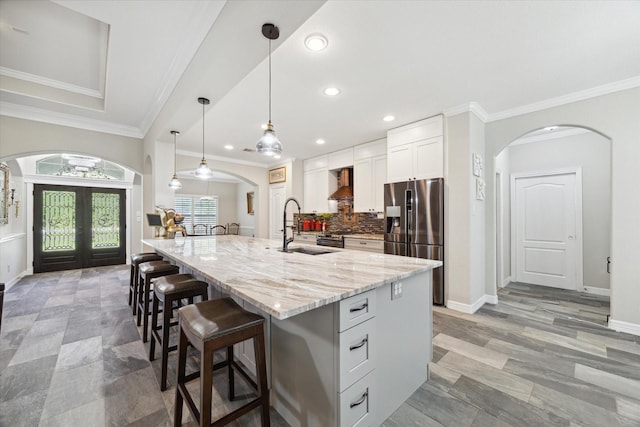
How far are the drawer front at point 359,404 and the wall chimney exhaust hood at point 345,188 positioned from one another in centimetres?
403

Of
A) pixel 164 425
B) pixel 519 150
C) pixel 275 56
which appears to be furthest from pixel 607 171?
pixel 164 425

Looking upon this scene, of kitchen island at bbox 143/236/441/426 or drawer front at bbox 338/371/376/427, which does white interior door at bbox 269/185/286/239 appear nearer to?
kitchen island at bbox 143/236/441/426

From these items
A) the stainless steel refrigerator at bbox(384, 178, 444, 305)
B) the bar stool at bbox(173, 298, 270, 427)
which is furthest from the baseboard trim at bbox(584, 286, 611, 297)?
the bar stool at bbox(173, 298, 270, 427)

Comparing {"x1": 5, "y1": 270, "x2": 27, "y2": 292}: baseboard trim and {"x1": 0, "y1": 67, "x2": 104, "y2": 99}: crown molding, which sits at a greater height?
{"x1": 0, "y1": 67, "x2": 104, "y2": 99}: crown molding

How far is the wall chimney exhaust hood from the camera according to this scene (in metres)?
5.24

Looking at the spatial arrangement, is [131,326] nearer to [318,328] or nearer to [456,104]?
[318,328]

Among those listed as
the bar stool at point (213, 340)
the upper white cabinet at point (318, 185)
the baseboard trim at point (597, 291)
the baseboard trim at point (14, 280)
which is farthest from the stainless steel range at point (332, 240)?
the baseboard trim at point (14, 280)

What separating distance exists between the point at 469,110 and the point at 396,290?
2.70 meters

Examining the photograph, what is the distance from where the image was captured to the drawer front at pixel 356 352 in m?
1.23

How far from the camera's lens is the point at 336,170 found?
18.5 ft

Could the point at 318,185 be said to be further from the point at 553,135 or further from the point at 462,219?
the point at 553,135

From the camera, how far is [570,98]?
9.65 ft

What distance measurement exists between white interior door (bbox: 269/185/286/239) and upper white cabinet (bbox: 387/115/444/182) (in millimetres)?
3125

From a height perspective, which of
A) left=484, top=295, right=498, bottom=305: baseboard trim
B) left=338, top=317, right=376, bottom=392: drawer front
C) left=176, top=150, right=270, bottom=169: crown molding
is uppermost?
left=176, top=150, right=270, bottom=169: crown molding
